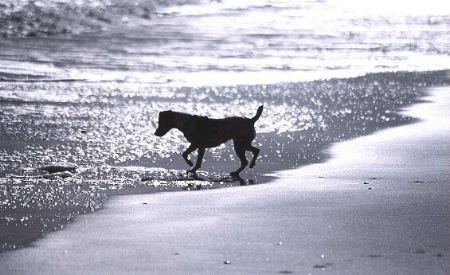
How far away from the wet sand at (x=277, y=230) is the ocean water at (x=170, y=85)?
375 mm

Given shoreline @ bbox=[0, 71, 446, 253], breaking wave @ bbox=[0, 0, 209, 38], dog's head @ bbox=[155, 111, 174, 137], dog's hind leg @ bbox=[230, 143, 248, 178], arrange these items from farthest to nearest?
breaking wave @ bbox=[0, 0, 209, 38]
dog's head @ bbox=[155, 111, 174, 137]
dog's hind leg @ bbox=[230, 143, 248, 178]
shoreline @ bbox=[0, 71, 446, 253]

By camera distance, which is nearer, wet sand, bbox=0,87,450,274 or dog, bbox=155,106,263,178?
wet sand, bbox=0,87,450,274

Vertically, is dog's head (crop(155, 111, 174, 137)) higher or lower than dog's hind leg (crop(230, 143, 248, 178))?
higher

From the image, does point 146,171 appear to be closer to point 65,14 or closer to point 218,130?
point 218,130

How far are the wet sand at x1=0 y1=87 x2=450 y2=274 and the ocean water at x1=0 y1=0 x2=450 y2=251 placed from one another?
0.38m

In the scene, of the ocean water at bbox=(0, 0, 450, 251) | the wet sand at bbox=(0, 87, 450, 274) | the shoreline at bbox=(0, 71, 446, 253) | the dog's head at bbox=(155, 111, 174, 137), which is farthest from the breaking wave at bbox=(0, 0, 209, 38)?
the wet sand at bbox=(0, 87, 450, 274)

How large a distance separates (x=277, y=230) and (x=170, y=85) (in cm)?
967

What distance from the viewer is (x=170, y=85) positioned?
1688cm

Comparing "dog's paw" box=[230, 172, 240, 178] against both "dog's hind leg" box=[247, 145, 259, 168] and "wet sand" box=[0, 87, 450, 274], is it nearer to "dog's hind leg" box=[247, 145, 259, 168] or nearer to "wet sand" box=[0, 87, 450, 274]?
"dog's hind leg" box=[247, 145, 259, 168]

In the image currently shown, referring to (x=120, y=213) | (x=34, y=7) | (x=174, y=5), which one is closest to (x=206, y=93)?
(x=120, y=213)

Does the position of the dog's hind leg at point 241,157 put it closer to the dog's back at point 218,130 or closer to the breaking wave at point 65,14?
the dog's back at point 218,130

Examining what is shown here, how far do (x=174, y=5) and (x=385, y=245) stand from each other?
26570 mm

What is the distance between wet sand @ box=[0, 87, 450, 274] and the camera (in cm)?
643

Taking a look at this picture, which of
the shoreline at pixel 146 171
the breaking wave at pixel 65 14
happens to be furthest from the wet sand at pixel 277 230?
the breaking wave at pixel 65 14
